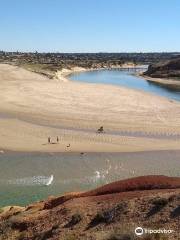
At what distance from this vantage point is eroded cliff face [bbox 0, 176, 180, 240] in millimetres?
14070

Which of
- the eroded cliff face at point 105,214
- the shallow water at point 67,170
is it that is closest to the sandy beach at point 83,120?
the shallow water at point 67,170

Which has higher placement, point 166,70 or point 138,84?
point 166,70

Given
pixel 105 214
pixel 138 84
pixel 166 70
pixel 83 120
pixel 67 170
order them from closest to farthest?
pixel 105 214
pixel 67 170
pixel 83 120
pixel 138 84
pixel 166 70

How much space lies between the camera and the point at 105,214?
1557 cm

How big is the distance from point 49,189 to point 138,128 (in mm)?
16278

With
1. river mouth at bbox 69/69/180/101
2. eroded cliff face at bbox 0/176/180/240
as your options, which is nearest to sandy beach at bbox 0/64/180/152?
river mouth at bbox 69/69/180/101

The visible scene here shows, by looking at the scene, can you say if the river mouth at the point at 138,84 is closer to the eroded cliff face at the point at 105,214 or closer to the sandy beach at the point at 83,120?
the sandy beach at the point at 83,120

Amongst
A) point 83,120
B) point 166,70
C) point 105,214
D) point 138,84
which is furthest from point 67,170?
point 166,70

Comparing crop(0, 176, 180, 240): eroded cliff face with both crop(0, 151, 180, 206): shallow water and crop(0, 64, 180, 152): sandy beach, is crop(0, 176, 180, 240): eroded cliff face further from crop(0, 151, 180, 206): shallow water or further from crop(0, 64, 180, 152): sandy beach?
crop(0, 64, 180, 152): sandy beach

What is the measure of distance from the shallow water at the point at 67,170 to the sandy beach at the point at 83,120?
66.7 inches

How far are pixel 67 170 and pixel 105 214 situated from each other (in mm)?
13705

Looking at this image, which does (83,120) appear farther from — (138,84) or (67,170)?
(138,84)

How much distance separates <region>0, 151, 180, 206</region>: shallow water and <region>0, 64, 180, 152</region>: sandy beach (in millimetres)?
1694

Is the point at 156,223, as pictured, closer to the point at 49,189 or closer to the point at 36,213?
the point at 36,213
